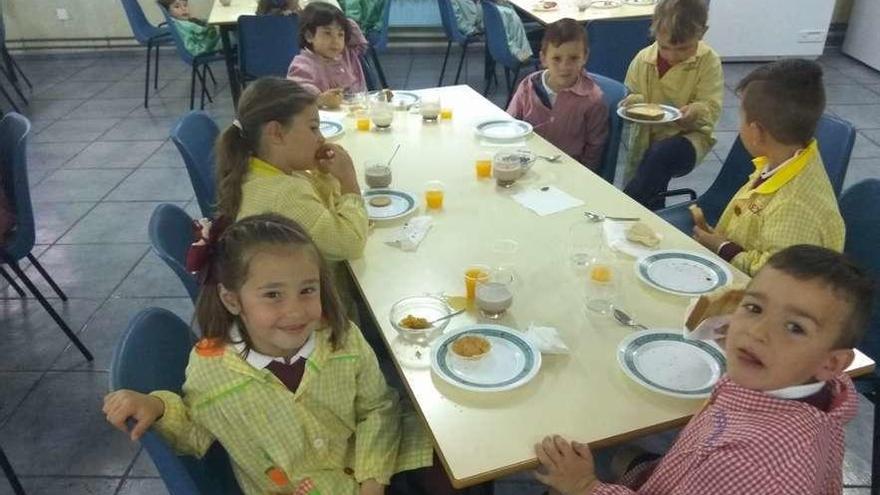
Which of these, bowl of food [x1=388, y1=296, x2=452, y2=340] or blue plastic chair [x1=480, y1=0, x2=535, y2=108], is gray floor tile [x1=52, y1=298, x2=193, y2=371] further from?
blue plastic chair [x1=480, y1=0, x2=535, y2=108]

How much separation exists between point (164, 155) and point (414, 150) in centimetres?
284

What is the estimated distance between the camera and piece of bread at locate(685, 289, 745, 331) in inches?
57.6

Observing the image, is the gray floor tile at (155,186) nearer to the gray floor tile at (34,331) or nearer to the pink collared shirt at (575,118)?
the gray floor tile at (34,331)

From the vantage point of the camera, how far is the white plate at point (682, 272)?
169 centimetres

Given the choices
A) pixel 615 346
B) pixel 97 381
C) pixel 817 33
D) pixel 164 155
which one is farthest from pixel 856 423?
A: pixel 817 33

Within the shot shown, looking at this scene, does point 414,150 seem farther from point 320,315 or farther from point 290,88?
point 320,315

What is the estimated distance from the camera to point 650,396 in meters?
1.36

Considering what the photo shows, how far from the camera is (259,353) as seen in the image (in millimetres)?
1435

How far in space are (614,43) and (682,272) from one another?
9.30 ft

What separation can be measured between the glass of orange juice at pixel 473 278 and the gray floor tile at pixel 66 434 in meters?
1.43

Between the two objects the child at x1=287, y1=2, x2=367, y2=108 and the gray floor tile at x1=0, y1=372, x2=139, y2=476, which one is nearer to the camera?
the gray floor tile at x1=0, y1=372, x2=139, y2=476

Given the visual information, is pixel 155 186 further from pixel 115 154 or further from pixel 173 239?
pixel 173 239

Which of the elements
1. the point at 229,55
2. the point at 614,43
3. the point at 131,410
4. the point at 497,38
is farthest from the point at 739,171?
the point at 229,55

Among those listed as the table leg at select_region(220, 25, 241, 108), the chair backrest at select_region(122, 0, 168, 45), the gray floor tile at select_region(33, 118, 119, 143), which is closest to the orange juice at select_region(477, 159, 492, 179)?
the table leg at select_region(220, 25, 241, 108)
